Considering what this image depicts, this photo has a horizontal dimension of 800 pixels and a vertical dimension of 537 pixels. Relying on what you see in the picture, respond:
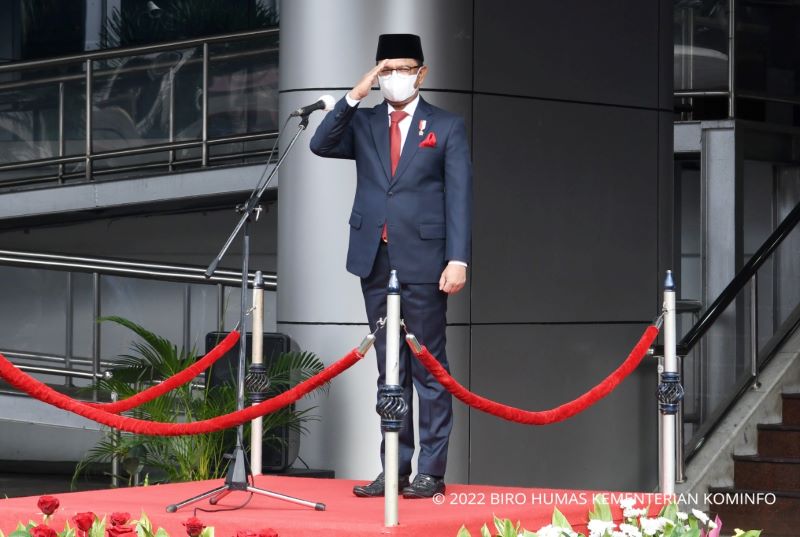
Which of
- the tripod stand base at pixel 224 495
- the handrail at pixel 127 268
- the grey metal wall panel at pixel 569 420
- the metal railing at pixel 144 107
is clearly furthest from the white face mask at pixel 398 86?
the metal railing at pixel 144 107

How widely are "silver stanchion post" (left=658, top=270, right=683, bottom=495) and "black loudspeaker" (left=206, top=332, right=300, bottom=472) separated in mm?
1820

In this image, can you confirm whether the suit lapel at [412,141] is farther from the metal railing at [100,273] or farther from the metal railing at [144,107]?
the metal railing at [144,107]

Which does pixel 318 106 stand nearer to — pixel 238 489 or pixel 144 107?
pixel 238 489

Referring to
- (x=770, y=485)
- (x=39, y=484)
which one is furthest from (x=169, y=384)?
(x=39, y=484)

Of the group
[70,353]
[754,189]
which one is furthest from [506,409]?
[754,189]

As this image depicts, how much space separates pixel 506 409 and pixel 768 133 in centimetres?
700

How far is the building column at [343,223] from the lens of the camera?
23.8 ft

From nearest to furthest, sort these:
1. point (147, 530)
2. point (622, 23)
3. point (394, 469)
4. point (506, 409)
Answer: point (147, 530), point (394, 469), point (506, 409), point (622, 23)

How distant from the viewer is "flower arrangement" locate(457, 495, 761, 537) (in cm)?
483

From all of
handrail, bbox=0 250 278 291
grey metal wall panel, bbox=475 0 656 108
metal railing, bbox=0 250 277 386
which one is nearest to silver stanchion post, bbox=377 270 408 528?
grey metal wall panel, bbox=475 0 656 108

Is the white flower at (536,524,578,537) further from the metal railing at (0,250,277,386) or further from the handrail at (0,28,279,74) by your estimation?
the handrail at (0,28,279,74)

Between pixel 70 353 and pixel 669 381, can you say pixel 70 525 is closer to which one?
pixel 669 381

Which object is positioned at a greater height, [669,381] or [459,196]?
[459,196]

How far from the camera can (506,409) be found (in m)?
5.31
